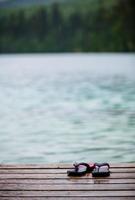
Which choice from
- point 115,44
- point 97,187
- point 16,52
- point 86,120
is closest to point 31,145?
point 86,120

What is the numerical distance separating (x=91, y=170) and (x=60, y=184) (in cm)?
56

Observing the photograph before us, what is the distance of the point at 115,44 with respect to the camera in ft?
376

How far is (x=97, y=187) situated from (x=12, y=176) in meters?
0.90

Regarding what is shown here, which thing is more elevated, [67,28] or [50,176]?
[67,28]

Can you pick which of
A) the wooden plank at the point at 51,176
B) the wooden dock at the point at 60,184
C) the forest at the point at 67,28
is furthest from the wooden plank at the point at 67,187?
the forest at the point at 67,28

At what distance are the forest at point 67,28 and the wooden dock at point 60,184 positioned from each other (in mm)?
107724

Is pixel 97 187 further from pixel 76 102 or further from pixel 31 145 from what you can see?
pixel 76 102

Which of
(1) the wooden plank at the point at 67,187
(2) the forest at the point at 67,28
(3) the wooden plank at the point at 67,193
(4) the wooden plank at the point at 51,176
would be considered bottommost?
(3) the wooden plank at the point at 67,193

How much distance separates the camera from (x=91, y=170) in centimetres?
460

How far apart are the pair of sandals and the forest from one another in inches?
4238

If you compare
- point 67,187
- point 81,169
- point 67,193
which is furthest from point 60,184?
point 81,169

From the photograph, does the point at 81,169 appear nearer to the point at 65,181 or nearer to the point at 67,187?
the point at 65,181

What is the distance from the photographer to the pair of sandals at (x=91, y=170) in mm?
4359

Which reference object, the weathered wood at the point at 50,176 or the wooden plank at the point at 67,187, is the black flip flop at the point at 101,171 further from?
the wooden plank at the point at 67,187
